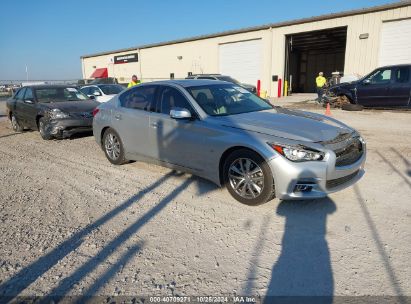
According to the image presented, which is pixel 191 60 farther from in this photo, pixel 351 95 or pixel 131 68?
pixel 351 95

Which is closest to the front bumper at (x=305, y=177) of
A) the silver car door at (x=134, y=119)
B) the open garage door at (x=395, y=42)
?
the silver car door at (x=134, y=119)

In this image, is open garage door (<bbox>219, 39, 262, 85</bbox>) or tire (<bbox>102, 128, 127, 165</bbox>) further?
open garage door (<bbox>219, 39, 262, 85</bbox>)

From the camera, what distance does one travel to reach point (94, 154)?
7102mm

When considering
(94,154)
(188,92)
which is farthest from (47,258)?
(94,154)

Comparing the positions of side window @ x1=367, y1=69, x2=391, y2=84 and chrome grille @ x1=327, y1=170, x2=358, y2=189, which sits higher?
side window @ x1=367, y1=69, x2=391, y2=84

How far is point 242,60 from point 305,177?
2232cm

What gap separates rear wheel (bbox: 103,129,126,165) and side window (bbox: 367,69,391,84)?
36.1 feet

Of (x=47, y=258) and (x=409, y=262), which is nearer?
(x=409, y=262)

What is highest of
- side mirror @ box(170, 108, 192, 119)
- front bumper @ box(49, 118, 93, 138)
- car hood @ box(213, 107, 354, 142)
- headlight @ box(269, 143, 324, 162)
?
side mirror @ box(170, 108, 192, 119)

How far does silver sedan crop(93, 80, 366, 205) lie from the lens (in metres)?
3.66

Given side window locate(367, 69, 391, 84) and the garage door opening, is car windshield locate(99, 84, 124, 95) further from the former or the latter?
the garage door opening

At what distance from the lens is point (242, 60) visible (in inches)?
971

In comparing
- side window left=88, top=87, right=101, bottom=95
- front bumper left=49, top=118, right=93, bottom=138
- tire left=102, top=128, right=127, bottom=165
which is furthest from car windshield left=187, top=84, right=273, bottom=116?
side window left=88, top=87, right=101, bottom=95

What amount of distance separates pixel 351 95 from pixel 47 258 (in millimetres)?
13393
